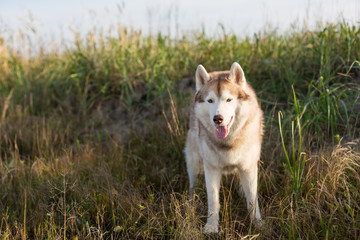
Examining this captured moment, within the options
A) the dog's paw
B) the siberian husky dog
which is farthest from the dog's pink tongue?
the dog's paw

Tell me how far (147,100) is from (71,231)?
3126 mm

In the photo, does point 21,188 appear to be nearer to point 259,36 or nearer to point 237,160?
point 237,160

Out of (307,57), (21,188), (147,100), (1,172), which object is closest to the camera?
(21,188)

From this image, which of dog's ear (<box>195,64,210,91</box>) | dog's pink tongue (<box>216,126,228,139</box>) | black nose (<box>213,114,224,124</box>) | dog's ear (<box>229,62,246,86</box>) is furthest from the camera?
dog's ear (<box>195,64,210,91</box>)

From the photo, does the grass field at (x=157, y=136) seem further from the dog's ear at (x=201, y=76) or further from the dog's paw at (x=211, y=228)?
the dog's ear at (x=201, y=76)

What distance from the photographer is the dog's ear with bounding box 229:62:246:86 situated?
300 centimetres

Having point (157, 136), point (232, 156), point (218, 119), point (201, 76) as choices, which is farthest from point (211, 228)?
point (157, 136)

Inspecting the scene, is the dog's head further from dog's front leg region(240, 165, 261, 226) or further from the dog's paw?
the dog's paw

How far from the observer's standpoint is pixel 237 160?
3.08m

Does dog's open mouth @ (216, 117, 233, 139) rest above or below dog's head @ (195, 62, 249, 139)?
below

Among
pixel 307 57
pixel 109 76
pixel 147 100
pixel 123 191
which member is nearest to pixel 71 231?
pixel 123 191

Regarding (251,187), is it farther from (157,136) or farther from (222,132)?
(157,136)

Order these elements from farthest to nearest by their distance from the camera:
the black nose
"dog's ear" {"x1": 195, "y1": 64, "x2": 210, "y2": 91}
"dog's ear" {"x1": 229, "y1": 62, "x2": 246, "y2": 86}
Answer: "dog's ear" {"x1": 195, "y1": 64, "x2": 210, "y2": 91}
"dog's ear" {"x1": 229, "y1": 62, "x2": 246, "y2": 86}
the black nose

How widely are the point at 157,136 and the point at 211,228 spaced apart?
2.04 meters
